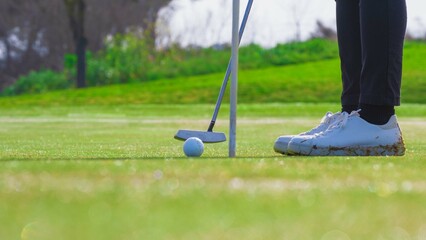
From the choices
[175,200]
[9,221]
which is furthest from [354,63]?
[9,221]

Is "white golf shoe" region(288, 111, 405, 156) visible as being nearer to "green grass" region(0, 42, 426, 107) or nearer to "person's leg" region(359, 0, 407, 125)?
"person's leg" region(359, 0, 407, 125)

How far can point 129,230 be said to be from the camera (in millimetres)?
1590

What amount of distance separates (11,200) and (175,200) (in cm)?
34

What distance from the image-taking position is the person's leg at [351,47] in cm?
407

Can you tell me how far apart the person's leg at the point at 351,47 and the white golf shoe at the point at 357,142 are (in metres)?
0.22

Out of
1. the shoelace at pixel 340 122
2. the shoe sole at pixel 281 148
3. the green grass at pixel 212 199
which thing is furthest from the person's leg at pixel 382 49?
the green grass at pixel 212 199

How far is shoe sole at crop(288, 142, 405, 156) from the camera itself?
3814 millimetres

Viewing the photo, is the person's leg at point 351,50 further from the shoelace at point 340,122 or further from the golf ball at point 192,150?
the golf ball at point 192,150

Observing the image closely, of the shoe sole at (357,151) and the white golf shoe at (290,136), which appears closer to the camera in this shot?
the shoe sole at (357,151)

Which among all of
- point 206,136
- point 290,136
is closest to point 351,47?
point 290,136

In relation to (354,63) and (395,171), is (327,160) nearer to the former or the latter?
(395,171)

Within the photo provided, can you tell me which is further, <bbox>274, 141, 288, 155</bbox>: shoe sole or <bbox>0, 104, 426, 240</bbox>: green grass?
<bbox>274, 141, 288, 155</bbox>: shoe sole

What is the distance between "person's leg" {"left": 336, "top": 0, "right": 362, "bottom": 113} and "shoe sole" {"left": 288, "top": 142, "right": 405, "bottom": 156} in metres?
0.28

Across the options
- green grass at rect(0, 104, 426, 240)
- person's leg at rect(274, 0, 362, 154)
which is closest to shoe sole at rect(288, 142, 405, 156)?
person's leg at rect(274, 0, 362, 154)
